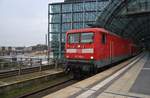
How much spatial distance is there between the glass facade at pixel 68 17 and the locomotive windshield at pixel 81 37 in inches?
1091

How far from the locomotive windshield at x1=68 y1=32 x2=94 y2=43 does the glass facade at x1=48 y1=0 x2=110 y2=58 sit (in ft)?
90.9

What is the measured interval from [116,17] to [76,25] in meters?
17.7

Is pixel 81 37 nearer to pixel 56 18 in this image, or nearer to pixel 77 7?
pixel 77 7

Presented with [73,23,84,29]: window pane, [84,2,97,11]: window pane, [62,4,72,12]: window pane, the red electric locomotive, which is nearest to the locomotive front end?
the red electric locomotive

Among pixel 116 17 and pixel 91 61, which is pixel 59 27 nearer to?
pixel 116 17

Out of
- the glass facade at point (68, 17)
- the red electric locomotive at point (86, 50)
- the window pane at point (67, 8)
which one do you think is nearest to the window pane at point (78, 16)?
the glass facade at point (68, 17)

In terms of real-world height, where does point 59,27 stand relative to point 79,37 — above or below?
above

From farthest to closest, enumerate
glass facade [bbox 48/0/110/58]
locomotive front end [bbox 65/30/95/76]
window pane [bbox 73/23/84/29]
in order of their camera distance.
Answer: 1. window pane [bbox 73/23/84/29]
2. glass facade [bbox 48/0/110/58]
3. locomotive front end [bbox 65/30/95/76]

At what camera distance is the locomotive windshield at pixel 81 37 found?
15.3 metres

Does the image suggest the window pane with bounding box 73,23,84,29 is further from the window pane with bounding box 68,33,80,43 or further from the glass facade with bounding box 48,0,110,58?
the window pane with bounding box 68,33,80,43

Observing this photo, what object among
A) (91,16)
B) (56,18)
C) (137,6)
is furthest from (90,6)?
(137,6)

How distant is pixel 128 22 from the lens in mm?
40344

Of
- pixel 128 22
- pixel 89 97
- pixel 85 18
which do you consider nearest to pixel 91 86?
pixel 89 97

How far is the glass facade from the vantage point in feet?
152
